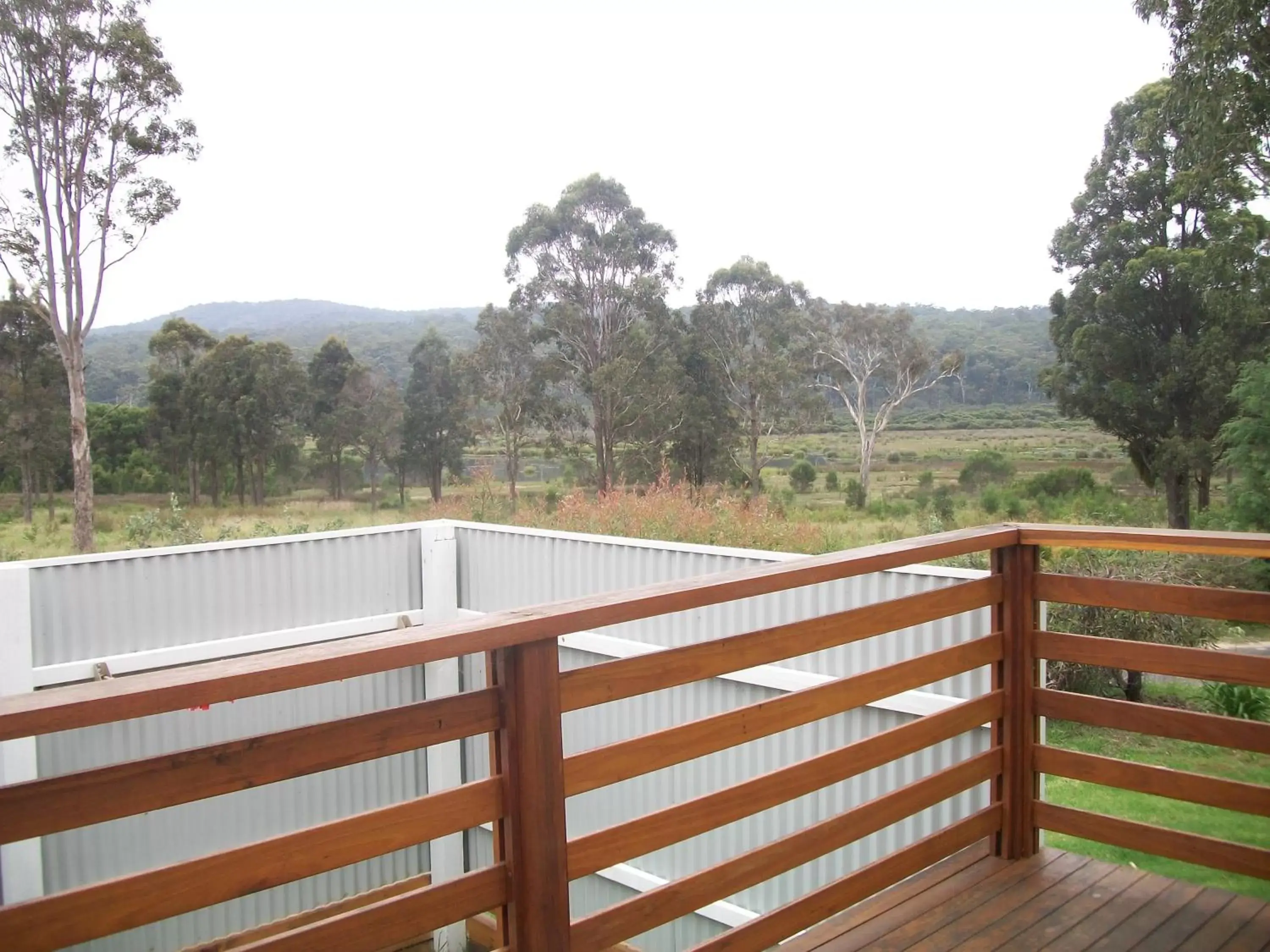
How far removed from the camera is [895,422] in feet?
94.9

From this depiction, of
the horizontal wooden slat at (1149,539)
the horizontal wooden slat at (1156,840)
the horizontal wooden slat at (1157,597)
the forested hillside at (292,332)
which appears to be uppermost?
the forested hillside at (292,332)

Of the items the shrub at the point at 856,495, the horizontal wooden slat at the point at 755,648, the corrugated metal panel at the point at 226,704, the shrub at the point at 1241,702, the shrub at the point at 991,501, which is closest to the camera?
the horizontal wooden slat at the point at 755,648

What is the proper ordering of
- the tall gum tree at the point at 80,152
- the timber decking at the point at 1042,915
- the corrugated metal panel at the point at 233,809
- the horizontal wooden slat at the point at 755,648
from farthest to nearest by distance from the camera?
1. the tall gum tree at the point at 80,152
2. the corrugated metal panel at the point at 233,809
3. the timber decking at the point at 1042,915
4. the horizontal wooden slat at the point at 755,648

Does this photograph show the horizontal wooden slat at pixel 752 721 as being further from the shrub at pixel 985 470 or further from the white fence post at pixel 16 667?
the shrub at pixel 985 470

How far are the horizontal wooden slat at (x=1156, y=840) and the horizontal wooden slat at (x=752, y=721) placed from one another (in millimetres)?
468

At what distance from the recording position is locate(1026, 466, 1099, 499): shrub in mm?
22484

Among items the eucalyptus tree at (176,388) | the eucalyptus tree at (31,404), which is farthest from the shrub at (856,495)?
the eucalyptus tree at (31,404)

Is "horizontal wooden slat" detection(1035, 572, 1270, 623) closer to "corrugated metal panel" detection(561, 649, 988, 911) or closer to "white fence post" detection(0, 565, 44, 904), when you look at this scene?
"corrugated metal panel" detection(561, 649, 988, 911)

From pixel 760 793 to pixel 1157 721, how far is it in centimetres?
108

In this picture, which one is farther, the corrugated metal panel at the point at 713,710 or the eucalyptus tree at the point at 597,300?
the eucalyptus tree at the point at 597,300

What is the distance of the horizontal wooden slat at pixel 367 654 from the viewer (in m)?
1.03

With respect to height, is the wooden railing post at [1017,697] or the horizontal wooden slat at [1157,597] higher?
the horizontal wooden slat at [1157,597]

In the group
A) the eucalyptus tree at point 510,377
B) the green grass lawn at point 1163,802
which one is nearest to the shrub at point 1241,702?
the green grass lawn at point 1163,802

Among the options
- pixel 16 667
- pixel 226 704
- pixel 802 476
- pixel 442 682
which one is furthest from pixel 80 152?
pixel 802 476
